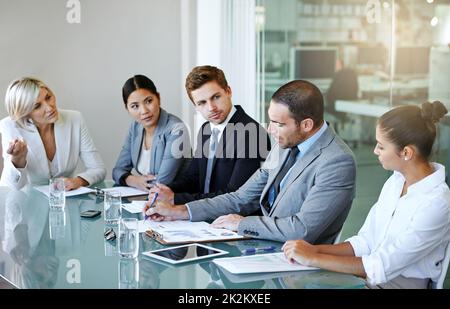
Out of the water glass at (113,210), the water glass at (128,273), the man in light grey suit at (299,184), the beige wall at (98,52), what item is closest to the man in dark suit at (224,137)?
the man in light grey suit at (299,184)

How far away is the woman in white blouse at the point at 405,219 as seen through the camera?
2053 millimetres

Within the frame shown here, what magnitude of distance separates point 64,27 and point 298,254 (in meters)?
3.75

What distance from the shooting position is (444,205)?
2.07 m

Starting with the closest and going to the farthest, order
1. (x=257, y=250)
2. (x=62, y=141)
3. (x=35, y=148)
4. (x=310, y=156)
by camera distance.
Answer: (x=257, y=250), (x=310, y=156), (x=35, y=148), (x=62, y=141)

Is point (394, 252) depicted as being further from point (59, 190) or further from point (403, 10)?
point (403, 10)

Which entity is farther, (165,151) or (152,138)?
(152,138)

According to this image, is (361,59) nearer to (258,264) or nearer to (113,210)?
(113,210)

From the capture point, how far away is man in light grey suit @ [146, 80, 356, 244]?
242cm

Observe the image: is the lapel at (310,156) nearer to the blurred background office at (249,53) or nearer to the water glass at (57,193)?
the water glass at (57,193)

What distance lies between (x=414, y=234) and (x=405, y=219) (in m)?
0.08

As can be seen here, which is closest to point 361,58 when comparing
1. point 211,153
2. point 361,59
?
point 361,59

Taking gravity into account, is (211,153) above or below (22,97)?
below

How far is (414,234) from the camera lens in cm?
206

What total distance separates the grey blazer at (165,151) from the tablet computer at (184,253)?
1.46m
